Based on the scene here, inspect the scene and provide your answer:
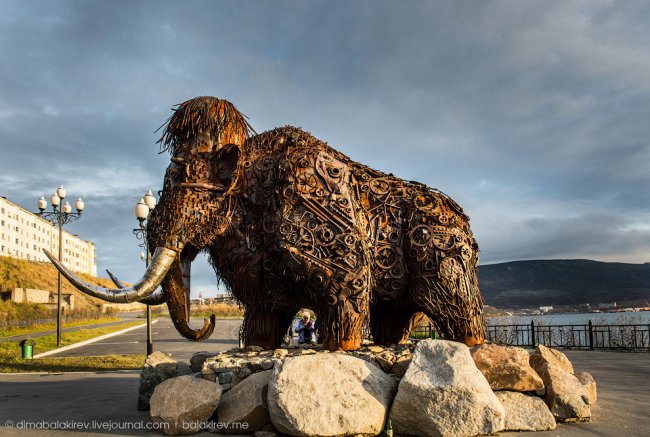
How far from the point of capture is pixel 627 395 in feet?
23.2

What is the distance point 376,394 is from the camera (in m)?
4.80

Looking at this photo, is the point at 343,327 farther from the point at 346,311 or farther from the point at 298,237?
the point at 298,237

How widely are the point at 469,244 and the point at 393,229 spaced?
976 millimetres

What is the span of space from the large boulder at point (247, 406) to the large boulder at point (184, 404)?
0.44 ft

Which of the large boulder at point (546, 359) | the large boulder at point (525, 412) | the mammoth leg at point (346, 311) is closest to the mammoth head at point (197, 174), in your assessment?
the mammoth leg at point (346, 311)

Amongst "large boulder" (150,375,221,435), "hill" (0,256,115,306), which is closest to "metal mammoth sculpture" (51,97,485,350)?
"large boulder" (150,375,221,435)

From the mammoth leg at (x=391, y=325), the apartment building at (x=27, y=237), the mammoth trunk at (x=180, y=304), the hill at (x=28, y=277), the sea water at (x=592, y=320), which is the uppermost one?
the apartment building at (x=27, y=237)

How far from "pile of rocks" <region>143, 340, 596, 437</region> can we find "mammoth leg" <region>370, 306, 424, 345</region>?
1.19 meters

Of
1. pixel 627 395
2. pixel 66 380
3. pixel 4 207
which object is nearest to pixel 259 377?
pixel 627 395

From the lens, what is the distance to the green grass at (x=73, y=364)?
1297 cm

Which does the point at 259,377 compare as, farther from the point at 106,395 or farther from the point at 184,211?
the point at 106,395

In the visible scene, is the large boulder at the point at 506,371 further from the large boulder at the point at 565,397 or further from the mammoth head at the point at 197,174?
the mammoth head at the point at 197,174

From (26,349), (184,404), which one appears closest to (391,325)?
(184,404)

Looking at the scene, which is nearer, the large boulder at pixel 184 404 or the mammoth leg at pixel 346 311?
the large boulder at pixel 184 404
